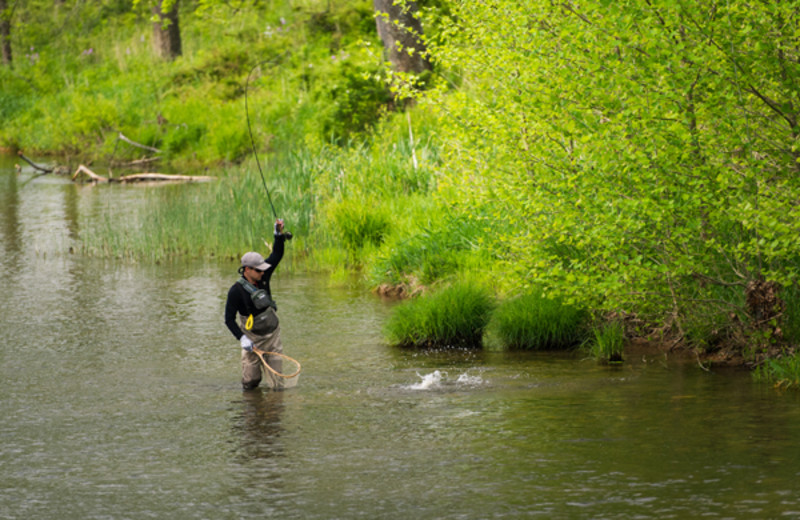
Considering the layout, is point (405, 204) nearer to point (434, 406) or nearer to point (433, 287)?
point (433, 287)

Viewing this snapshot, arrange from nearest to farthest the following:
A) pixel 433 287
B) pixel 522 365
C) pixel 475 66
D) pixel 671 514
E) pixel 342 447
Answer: pixel 671 514 < pixel 342 447 < pixel 522 365 < pixel 475 66 < pixel 433 287

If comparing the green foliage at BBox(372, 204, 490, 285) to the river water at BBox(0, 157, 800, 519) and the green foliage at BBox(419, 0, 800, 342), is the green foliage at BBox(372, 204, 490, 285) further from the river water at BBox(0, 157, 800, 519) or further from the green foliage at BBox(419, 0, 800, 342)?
the green foliage at BBox(419, 0, 800, 342)

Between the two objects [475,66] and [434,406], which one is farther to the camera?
[475,66]

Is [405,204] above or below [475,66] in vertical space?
below

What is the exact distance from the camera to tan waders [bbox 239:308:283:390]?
996 cm

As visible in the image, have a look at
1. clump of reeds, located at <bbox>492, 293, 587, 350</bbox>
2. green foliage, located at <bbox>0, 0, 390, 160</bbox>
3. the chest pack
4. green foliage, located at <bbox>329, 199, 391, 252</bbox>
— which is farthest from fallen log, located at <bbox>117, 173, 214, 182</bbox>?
the chest pack

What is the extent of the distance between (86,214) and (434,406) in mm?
14411

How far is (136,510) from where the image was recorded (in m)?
6.80

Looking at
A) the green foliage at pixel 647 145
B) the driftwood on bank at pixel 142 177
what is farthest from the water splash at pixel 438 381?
the driftwood on bank at pixel 142 177

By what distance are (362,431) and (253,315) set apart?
202 centimetres

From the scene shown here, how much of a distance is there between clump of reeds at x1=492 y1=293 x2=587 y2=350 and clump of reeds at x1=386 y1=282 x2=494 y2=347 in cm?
37

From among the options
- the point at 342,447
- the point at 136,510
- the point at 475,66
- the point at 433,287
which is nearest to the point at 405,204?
the point at 433,287

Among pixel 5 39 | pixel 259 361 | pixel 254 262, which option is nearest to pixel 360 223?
pixel 254 262

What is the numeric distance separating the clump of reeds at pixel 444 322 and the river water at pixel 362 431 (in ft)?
1.04
